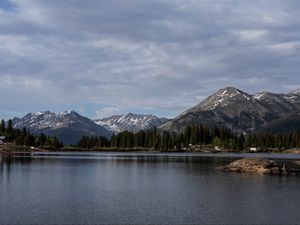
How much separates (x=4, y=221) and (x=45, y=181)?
45095 millimetres

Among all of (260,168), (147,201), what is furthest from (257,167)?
(147,201)

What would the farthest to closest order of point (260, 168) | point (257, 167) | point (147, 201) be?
point (257, 167) → point (260, 168) → point (147, 201)

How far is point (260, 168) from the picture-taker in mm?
125125

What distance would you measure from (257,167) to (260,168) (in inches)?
41.2

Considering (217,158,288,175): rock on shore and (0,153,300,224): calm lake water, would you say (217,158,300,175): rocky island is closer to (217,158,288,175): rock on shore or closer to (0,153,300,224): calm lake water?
(217,158,288,175): rock on shore

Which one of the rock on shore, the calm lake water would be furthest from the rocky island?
the calm lake water

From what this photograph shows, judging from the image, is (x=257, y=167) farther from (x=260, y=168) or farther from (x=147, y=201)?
(x=147, y=201)

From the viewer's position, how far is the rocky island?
12169cm

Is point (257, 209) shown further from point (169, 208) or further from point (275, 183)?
point (275, 183)

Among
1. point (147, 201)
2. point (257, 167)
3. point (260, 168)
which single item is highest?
point (257, 167)

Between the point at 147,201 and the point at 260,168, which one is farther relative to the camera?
the point at 260,168

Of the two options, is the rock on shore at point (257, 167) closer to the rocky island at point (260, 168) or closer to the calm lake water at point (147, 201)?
the rocky island at point (260, 168)

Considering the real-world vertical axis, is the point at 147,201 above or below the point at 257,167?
below

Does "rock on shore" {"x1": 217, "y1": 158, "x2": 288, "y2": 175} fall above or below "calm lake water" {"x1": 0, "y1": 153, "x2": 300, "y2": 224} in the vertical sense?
above
